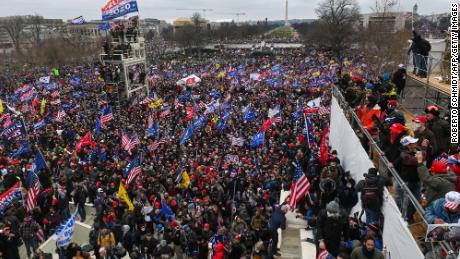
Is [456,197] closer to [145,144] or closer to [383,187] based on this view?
[383,187]

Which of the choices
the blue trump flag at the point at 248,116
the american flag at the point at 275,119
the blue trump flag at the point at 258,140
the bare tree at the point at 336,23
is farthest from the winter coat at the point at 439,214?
the bare tree at the point at 336,23

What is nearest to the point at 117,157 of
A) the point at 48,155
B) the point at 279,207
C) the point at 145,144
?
the point at 145,144

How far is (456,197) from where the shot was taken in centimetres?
473

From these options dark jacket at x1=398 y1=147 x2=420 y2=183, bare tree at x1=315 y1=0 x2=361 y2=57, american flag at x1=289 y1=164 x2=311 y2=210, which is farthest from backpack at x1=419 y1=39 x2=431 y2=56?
bare tree at x1=315 y1=0 x2=361 y2=57

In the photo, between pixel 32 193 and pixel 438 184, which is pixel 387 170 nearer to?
pixel 438 184

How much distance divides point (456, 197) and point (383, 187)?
202 cm

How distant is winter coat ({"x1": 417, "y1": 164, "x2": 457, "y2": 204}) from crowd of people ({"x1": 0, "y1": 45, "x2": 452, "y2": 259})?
2 cm

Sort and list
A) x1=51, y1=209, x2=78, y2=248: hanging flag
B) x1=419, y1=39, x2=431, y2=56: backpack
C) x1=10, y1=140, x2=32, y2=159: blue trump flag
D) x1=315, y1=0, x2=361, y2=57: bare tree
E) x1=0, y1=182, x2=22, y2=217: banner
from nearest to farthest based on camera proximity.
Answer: x1=51, y1=209, x2=78, y2=248: hanging flag → x1=0, y1=182, x2=22, y2=217: banner → x1=419, y1=39, x2=431, y2=56: backpack → x1=10, y1=140, x2=32, y2=159: blue trump flag → x1=315, y1=0, x2=361, y2=57: bare tree

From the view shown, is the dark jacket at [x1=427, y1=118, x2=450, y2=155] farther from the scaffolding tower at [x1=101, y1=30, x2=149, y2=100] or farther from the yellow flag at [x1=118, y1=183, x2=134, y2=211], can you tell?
the scaffolding tower at [x1=101, y1=30, x2=149, y2=100]

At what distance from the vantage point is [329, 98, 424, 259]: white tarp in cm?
561

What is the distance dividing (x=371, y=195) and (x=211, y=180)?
22.9ft

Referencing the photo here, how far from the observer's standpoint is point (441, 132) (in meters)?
7.39

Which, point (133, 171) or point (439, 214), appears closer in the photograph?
point (439, 214)

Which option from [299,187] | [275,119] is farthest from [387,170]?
[275,119]
